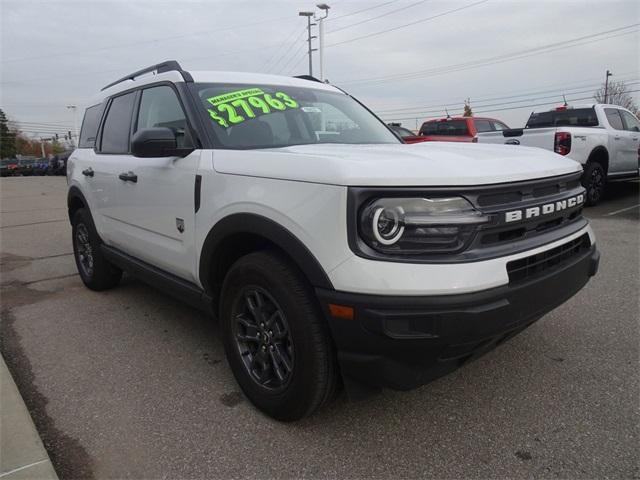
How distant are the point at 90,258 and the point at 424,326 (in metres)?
4.01

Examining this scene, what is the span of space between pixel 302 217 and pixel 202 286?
1086 millimetres

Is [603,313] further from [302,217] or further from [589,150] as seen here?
[589,150]

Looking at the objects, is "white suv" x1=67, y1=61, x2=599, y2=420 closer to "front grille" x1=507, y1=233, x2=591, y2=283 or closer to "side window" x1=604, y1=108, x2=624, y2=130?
"front grille" x1=507, y1=233, x2=591, y2=283

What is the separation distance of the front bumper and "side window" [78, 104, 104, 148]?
3610mm

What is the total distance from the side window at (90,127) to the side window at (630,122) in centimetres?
973

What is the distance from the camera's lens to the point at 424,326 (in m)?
1.93

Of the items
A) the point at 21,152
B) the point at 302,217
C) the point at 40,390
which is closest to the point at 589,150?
the point at 302,217

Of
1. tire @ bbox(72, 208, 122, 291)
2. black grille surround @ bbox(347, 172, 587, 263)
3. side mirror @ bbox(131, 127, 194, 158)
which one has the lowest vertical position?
tire @ bbox(72, 208, 122, 291)

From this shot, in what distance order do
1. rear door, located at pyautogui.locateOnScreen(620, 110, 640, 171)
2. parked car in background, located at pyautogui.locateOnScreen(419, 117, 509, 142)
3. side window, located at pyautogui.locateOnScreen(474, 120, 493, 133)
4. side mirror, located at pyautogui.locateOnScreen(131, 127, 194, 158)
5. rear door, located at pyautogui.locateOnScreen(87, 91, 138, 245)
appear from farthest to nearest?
1. side window, located at pyautogui.locateOnScreen(474, 120, 493, 133)
2. parked car in background, located at pyautogui.locateOnScreen(419, 117, 509, 142)
3. rear door, located at pyautogui.locateOnScreen(620, 110, 640, 171)
4. rear door, located at pyautogui.locateOnScreen(87, 91, 138, 245)
5. side mirror, located at pyautogui.locateOnScreen(131, 127, 194, 158)

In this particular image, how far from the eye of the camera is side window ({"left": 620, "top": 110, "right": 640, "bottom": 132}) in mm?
10031

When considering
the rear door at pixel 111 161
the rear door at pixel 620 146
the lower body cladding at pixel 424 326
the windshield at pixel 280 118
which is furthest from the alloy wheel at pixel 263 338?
the rear door at pixel 620 146

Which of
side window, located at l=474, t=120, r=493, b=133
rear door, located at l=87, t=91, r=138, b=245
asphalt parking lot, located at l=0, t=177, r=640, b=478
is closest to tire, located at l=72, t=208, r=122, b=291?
rear door, located at l=87, t=91, r=138, b=245

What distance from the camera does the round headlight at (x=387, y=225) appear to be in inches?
77.2

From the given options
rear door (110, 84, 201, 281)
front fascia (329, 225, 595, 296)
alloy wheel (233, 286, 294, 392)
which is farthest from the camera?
rear door (110, 84, 201, 281)
